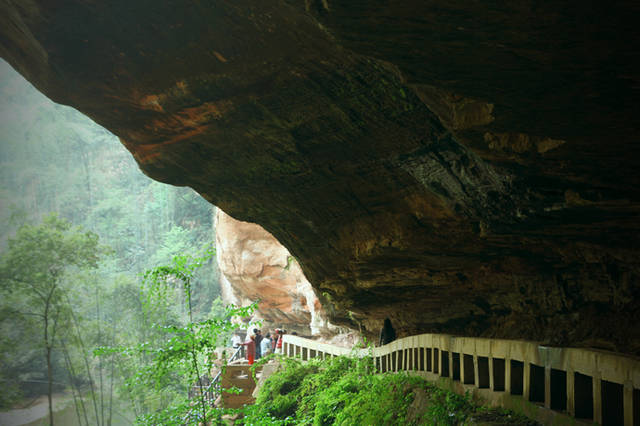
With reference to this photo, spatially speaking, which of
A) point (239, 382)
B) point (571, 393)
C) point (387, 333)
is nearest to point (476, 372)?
point (571, 393)

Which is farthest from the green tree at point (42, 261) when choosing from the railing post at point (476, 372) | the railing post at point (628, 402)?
the railing post at point (628, 402)

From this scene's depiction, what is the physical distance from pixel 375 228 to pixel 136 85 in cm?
392

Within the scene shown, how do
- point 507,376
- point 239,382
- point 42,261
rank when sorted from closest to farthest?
→ 1. point 507,376
2. point 239,382
3. point 42,261

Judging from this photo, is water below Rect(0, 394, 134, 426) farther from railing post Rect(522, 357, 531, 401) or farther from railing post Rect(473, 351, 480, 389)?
railing post Rect(522, 357, 531, 401)

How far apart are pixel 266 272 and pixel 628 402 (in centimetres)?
2370

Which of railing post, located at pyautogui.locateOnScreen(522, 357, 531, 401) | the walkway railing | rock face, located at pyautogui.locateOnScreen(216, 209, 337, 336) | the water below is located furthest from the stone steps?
the water below

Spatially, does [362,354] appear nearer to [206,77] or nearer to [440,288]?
[440,288]

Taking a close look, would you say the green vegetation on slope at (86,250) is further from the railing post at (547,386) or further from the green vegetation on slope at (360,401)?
the railing post at (547,386)

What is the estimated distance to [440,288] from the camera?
27.0ft

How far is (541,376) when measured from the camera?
4605mm

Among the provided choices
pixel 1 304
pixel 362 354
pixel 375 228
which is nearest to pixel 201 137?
A: pixel 375 228

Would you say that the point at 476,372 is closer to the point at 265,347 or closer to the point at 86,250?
the point at 265,347

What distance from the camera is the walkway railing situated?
139 inches

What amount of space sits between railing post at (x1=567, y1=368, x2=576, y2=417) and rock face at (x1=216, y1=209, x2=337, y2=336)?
20846 mm
